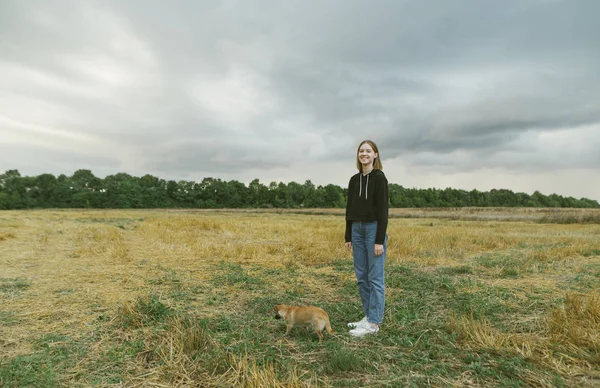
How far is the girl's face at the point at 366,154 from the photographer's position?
184 inches

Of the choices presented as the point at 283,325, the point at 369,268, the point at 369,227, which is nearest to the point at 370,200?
the point at 369,227

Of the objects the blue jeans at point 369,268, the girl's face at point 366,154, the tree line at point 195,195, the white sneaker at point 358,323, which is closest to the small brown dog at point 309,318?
the white sneaker at point 358,323

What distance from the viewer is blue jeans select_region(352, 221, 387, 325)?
468 centimetres

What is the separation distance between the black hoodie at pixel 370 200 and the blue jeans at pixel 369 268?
0.48 ft

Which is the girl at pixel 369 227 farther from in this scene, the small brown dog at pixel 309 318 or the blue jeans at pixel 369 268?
the small brown dog at pixel 309 318

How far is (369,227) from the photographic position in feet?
15.5

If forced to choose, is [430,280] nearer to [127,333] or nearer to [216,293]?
[216,293]

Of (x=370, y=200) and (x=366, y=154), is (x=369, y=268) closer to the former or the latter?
(x=370, y=200)

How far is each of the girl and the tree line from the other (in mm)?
92743

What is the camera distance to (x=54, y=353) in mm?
4027

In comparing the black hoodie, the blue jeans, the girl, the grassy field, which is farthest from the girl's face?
the grassy field

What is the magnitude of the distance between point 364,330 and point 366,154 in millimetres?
2335

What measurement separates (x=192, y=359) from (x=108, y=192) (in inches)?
3785

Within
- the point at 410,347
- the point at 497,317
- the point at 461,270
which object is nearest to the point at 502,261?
the point at 461,270
